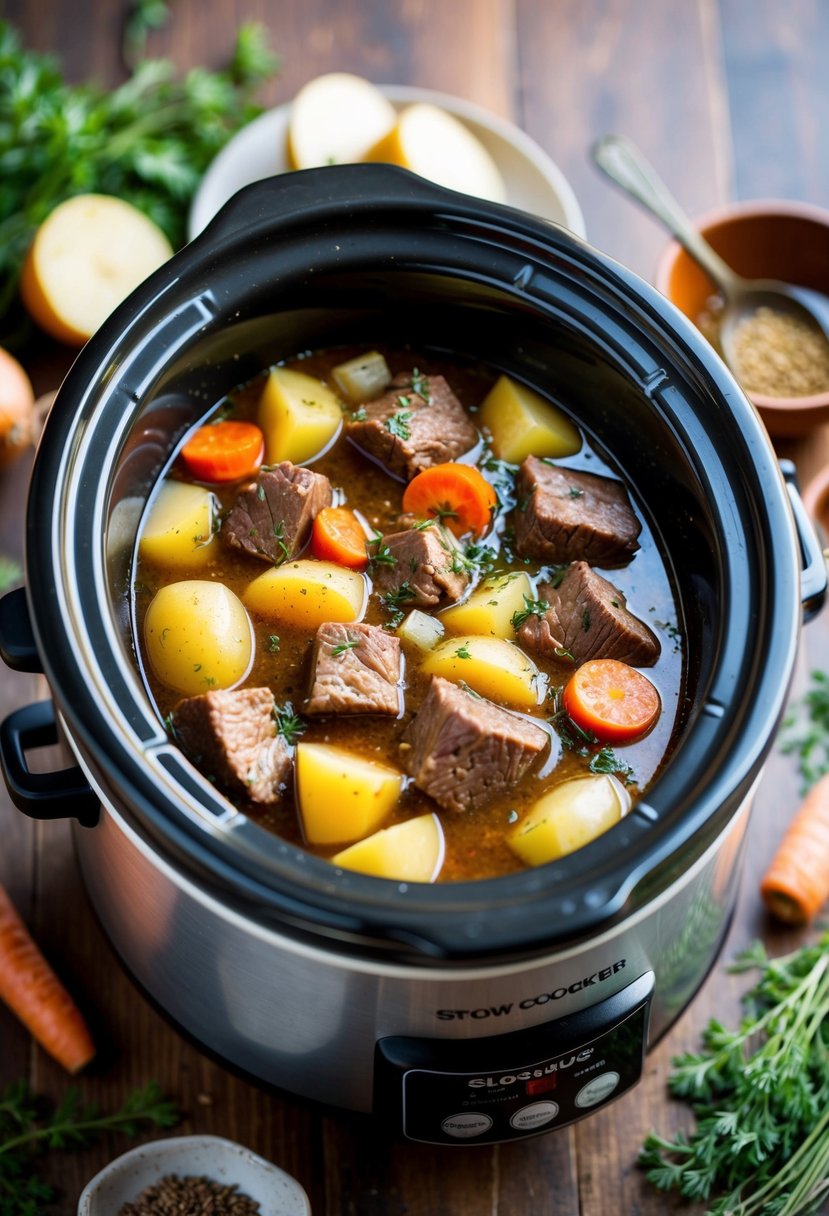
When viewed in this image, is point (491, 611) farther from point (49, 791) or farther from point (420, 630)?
point (49, 791)

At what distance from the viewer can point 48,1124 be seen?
2809 millimetres

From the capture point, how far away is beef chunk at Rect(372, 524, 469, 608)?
256 cm

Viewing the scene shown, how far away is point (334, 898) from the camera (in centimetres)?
189

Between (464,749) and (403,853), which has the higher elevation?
(464,749)

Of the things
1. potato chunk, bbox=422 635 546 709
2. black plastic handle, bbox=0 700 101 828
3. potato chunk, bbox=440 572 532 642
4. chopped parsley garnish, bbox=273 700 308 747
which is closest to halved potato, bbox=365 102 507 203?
potato chunk, bbox=440 572 532 642

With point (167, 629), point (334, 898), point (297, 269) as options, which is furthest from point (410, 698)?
point (297, 269)

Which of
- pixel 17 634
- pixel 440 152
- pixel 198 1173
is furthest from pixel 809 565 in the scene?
pixel 440 152

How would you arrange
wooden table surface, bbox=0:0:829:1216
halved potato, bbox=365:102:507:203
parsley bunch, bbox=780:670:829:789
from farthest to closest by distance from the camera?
wooden table surface, bbox=0:0:829:1216 → halved potato, bbox=365:102:507:203 → parsley bunch, bbox=780:670:829:789

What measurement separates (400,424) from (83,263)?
4.23ft

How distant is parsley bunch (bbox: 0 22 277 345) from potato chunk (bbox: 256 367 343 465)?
114 centimetres

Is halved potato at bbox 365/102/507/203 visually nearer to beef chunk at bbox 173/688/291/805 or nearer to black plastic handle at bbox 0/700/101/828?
beef chunk at bbox 173/688/291/805

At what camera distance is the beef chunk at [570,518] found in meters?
2.62

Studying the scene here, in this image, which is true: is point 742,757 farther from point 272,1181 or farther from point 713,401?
point 272,1181

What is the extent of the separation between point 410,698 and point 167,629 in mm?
483
